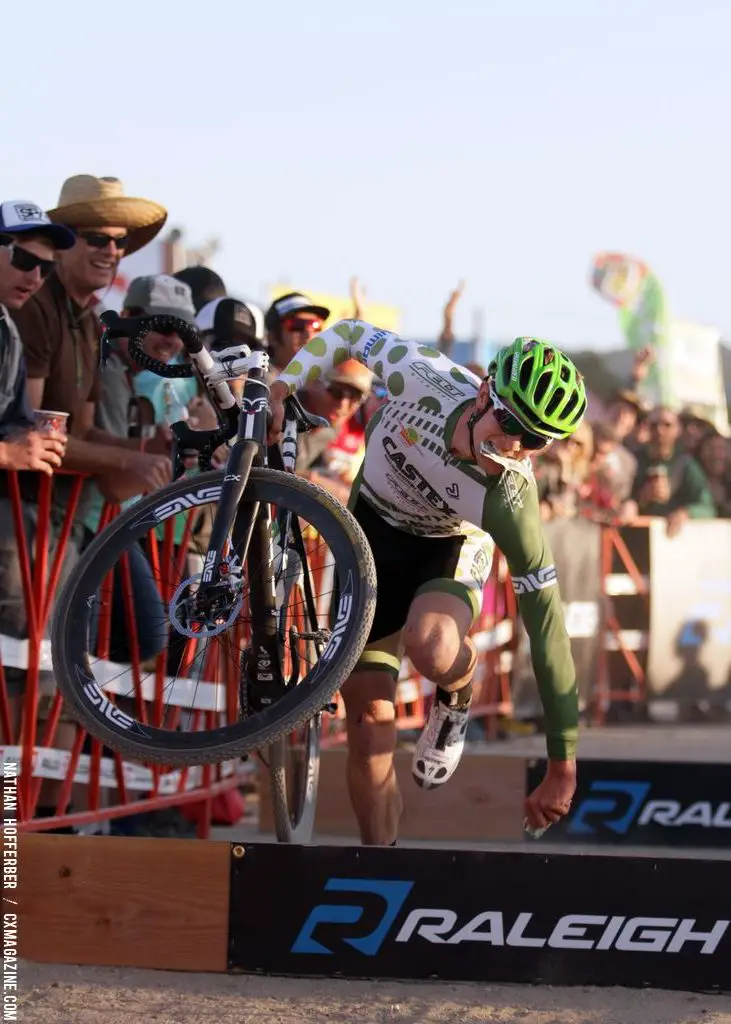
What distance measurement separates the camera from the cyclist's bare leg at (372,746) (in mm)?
5891

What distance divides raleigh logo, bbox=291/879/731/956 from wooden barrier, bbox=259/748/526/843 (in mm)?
3124

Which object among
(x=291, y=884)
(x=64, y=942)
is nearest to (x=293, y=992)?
(x=291, y=884)

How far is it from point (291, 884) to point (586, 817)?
11.3ft

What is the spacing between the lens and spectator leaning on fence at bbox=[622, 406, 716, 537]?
14391mm

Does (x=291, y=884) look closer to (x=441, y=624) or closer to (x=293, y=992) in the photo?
(x=293, y=992)

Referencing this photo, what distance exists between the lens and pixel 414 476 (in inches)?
232

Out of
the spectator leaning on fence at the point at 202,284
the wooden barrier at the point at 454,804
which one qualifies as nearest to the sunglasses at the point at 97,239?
the spectator leaning on fence at the point at 202,284

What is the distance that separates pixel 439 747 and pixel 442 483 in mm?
962

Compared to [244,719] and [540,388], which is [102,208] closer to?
[540,388]

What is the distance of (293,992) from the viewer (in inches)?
196

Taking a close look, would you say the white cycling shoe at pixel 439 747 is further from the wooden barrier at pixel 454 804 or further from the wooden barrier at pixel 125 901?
the wooden barrier at pixel 454 804

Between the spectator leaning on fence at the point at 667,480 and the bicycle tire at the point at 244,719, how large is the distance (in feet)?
30.6

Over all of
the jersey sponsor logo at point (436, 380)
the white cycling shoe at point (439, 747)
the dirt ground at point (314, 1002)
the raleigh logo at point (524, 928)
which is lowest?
the dirt ground at point (314, 1002)

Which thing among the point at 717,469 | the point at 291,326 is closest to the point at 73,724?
the point at 291,326
